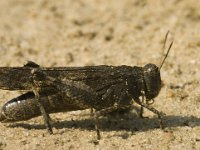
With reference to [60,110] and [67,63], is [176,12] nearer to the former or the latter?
[67,63]

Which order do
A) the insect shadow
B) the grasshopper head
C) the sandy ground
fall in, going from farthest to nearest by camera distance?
the insect shadow
the grasshopper head
the sandy ground

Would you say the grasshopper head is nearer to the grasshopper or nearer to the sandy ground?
the grasshopper

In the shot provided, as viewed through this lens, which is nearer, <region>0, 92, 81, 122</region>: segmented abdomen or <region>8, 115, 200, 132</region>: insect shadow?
<region>0, 92, 81, 122</region>: segmented abdomen

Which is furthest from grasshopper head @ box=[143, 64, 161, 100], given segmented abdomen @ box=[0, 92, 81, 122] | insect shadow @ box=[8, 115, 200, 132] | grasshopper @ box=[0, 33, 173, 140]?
segmented abdomen @ box=[0, 92, 81, 122]

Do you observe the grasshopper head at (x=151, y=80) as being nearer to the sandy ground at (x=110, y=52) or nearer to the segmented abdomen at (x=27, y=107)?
the sandy ground at (x=110, y=52)

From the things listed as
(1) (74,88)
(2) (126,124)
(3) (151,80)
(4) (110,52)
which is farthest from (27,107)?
(4) (110,52)

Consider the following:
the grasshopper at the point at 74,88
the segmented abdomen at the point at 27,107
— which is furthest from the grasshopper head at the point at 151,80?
the segmented abdomen at the point at 27,107
